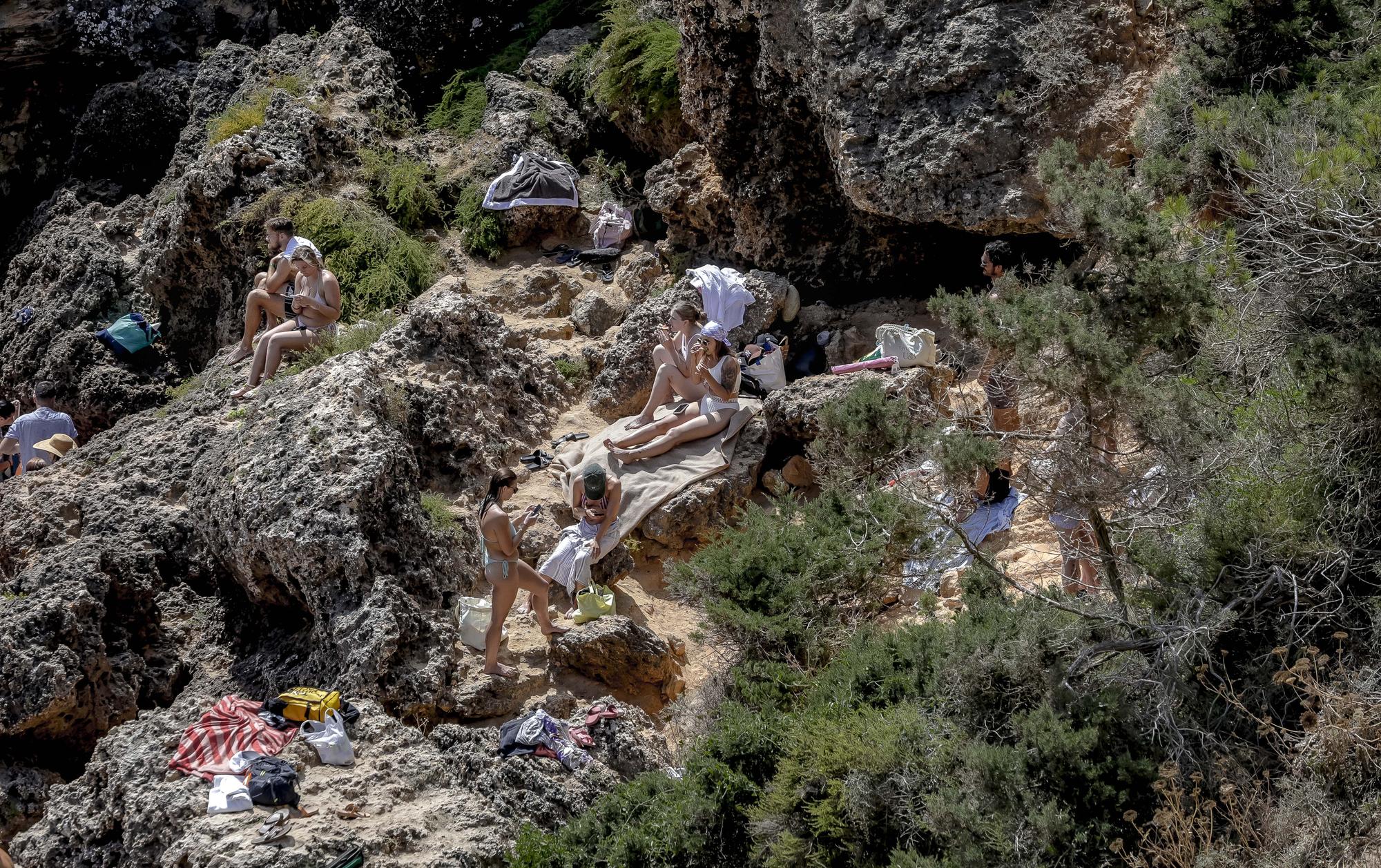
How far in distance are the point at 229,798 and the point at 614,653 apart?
2.30m

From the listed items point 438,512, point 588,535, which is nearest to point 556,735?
point 588,535

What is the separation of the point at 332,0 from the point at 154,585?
344 inches

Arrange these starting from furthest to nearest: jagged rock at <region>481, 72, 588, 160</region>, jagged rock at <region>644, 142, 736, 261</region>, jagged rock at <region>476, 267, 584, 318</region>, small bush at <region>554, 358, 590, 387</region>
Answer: jagged rock at <region>481, 72, 588, 160</region>, jagged rock at <region>476, 267, 584, 318</region>, jagged rock at <region>644, 142, 736, 261</region>, small bush at <region>554, 358, 590, 387</region>

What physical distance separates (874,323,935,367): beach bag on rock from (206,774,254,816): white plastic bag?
16.1 feet

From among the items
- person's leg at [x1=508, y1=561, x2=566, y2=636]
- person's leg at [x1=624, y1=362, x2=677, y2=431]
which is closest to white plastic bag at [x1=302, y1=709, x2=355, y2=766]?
person's leg at [x1=508, y1=561, x2=566, y2=636]

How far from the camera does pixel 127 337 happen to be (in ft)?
37.7

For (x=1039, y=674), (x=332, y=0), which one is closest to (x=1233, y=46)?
(x=1039, y=674)

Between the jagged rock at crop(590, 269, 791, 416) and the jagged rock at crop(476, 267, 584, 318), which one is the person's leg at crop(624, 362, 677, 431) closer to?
the jagged rock at crop(590, 269, 791, 416)

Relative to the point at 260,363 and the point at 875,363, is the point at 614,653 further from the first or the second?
the point at 260,363

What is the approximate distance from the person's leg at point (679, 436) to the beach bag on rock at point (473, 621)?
4.99 ft

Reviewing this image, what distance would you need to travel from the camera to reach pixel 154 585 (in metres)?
8.20

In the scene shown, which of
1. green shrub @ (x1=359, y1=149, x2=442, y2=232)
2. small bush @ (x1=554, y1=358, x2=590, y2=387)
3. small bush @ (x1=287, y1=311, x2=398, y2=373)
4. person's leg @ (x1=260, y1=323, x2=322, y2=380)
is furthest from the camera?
green shrub @ (x1=359, y1=149, x2=442, y2=232)

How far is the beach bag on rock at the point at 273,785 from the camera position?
5.88 metres

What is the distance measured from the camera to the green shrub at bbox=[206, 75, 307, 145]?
11758 millimetres
